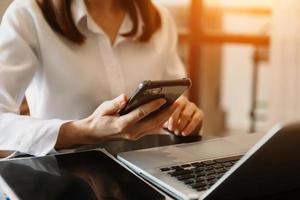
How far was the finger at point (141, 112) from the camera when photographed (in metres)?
0.79

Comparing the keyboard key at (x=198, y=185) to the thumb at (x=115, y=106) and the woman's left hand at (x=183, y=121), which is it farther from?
the woman's left hand at (x=183, y=121)

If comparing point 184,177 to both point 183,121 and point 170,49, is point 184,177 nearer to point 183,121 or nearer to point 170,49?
point 183,121

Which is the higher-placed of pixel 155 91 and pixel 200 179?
pixel 155 91

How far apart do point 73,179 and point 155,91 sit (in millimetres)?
204

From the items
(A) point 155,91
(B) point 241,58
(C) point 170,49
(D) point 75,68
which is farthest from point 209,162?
(B) point 241,58

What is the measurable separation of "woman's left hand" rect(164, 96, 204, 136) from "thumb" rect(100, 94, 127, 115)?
0.22 metres

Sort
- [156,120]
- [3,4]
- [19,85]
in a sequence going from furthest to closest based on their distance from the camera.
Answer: [3,4]
[19,85]
[156,120]

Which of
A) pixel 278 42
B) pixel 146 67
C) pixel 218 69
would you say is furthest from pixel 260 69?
pixel 146 67

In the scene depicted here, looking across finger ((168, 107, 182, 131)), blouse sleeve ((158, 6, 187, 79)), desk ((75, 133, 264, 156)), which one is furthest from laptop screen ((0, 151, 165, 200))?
blouse sleeve ((158, 6, 187, 79))

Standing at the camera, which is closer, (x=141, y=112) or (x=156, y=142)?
(x=141, y=112)

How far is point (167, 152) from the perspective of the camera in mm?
795

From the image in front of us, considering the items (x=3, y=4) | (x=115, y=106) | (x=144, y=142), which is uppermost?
(x=3, y=4)

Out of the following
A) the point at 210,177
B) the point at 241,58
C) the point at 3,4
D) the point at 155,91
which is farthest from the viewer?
the point at 241,58

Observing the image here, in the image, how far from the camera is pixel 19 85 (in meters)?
1.08
